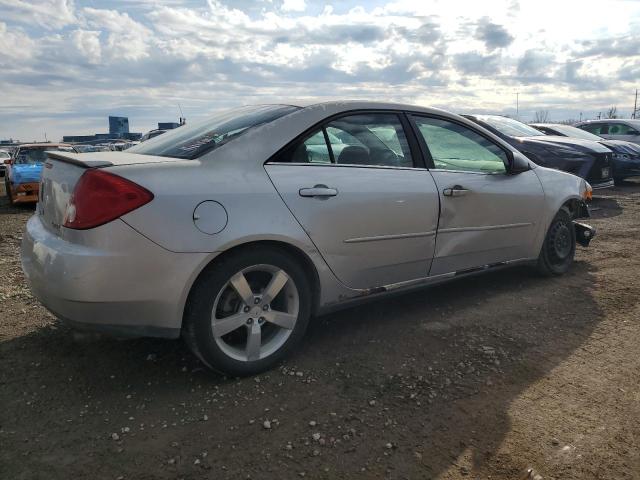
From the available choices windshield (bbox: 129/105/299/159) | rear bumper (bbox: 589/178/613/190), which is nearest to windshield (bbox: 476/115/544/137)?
rear bumper (bbox: 589/178/613/190)

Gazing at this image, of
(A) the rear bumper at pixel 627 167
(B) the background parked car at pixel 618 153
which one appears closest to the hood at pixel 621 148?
(B) the background parked car at pixel 618 153

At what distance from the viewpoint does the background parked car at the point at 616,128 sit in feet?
51.1

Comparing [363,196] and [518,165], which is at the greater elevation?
[518,165]

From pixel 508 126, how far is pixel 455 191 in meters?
7.17

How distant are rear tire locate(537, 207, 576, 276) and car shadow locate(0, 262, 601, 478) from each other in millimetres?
845

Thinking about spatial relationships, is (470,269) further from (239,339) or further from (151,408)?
(151,408)

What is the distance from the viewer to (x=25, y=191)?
36.4 ft

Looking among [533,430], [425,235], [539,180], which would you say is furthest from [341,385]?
[539,180]

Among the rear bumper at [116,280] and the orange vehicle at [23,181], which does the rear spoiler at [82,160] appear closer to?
the rear bumper at [116,280]

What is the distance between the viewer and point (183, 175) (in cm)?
276

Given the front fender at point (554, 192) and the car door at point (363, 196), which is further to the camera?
the front fender at point (554, 192)

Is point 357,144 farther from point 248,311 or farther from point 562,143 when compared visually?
point 562,143

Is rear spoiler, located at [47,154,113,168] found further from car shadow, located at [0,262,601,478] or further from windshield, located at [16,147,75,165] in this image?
windshield, located at [16,147,75,165]

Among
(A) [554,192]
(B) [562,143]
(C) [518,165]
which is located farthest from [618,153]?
(C) [518,165]
